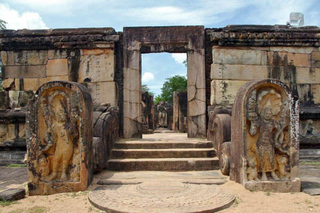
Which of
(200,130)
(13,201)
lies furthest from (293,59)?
(13,201)

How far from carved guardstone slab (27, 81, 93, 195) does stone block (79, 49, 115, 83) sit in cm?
321

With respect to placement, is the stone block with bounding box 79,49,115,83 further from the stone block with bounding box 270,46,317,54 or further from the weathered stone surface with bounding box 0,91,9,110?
the stone block with bounding box 270,46,317,54

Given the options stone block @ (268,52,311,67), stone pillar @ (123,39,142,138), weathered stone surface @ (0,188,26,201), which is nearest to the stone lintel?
stone block @ (268,52,311,67)

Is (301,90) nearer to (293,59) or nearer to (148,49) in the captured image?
(293,59)

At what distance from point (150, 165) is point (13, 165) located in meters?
3.61

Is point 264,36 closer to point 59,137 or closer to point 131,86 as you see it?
point 131,86

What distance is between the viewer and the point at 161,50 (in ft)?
26.6

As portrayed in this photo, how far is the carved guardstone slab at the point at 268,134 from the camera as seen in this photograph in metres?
4.59

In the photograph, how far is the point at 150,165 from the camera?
228 inches

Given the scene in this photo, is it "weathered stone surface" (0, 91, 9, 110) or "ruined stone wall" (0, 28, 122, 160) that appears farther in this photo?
"weathered stone surface" (0, 91, 9, 110)

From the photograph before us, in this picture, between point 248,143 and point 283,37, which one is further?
point 283,37

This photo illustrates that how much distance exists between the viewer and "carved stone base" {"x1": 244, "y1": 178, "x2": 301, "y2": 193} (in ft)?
14.8

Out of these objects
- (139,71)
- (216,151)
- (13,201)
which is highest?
(139,71)

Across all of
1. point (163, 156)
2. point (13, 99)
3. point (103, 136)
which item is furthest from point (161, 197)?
point (13, 99)
